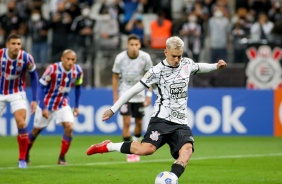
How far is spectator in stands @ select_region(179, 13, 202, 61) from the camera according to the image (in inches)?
904

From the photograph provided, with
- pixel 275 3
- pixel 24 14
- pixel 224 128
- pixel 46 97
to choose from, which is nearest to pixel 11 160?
pixel 46 97

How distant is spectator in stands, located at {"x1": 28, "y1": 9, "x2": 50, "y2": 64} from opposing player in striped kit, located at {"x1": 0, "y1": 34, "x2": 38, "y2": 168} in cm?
823

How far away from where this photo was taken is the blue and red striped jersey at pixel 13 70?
14.7 metres

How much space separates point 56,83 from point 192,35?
8.46m

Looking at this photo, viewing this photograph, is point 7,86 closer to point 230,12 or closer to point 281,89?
point 281,89

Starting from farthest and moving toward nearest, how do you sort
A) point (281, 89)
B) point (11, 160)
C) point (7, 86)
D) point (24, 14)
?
point (24, 14)
point (281, 89)
point (11, 160)
point (7, 86)

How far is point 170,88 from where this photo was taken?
11414 mm

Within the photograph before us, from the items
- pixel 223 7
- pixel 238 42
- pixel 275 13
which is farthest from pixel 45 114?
pixel 275 13

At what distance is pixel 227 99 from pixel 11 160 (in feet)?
25.5

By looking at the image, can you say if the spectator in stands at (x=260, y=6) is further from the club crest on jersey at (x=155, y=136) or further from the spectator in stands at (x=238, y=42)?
the club crest on jersey at (x=155, y=136)

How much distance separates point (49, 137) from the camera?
22.0 m

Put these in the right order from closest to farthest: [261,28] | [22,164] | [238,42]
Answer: [22,164] → [238,42] → [261,28]

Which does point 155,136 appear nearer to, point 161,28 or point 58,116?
point 58,116

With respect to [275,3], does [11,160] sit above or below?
below
